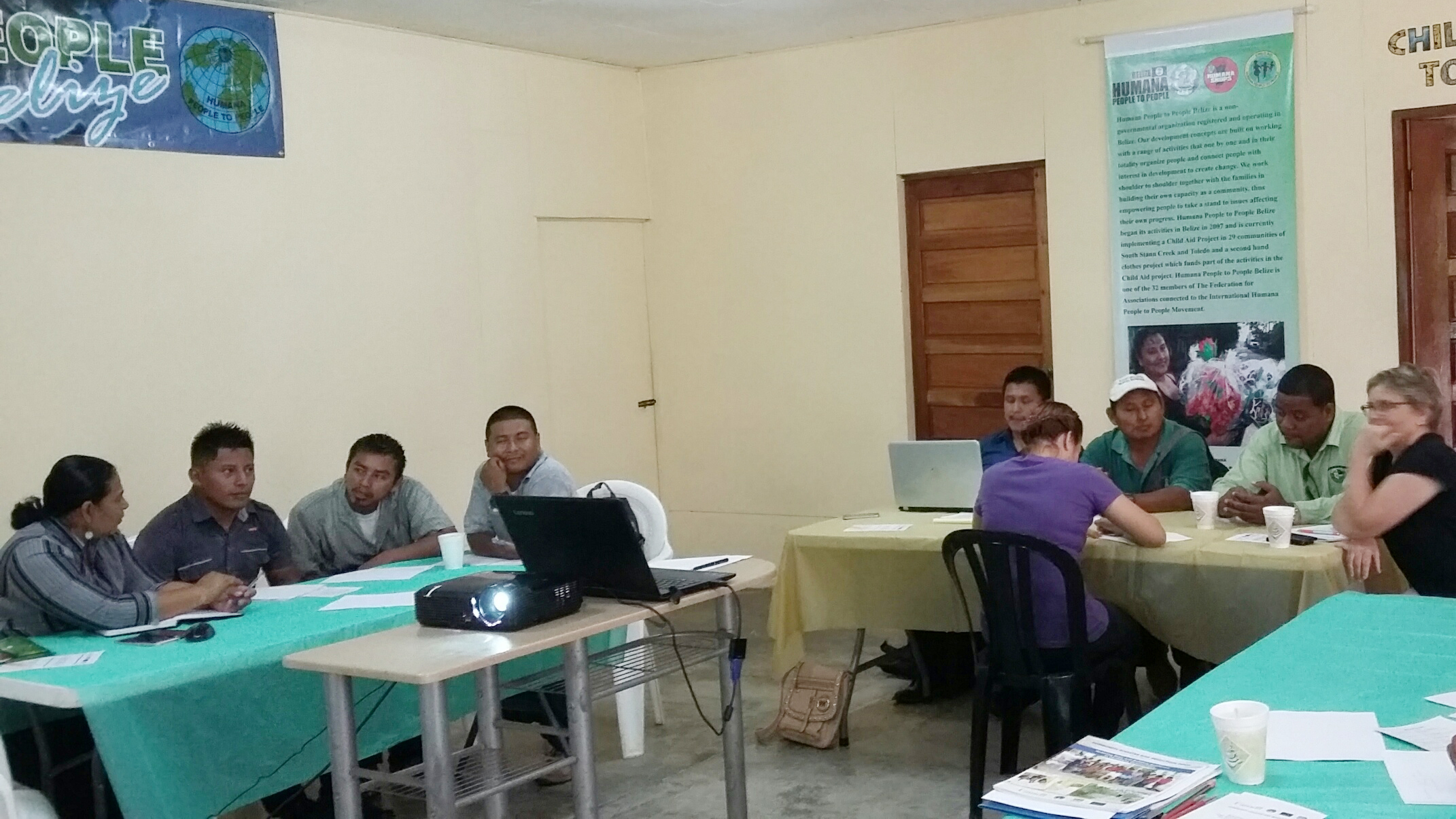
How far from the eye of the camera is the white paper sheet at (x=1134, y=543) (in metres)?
3.87

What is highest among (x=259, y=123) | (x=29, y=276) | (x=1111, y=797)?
(x=259, y=123)

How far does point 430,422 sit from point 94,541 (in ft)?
7.61

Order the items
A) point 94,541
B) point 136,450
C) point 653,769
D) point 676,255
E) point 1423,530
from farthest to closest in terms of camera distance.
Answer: point 676,255, point 136,450, point 653,769, point 94,541, point 1423,530

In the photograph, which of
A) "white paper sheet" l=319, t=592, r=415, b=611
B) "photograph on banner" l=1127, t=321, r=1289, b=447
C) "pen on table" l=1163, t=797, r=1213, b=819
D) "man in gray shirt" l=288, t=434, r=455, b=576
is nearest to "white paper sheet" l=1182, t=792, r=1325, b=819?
"pen on table" l=1163, t=797, r=1213, b=819

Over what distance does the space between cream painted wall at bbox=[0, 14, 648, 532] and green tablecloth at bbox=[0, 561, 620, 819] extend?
5.00 feet

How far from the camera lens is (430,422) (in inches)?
234

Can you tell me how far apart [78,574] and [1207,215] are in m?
4.29

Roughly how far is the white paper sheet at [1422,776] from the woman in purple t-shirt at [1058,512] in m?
1.57

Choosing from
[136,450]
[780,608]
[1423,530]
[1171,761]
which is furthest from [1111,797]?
[136,450]

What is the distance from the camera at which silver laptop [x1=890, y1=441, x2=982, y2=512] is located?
14.8 feet

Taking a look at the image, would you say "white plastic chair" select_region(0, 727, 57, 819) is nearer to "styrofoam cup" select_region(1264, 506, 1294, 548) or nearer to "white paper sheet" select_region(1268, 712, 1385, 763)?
"white paper sheet" select_region(1268, 712, 1385, 763)

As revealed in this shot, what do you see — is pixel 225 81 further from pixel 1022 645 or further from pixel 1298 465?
pixel 1298 465

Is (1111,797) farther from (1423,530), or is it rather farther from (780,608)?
(780,608)

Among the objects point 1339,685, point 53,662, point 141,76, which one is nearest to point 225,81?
Answer: point 141,76
